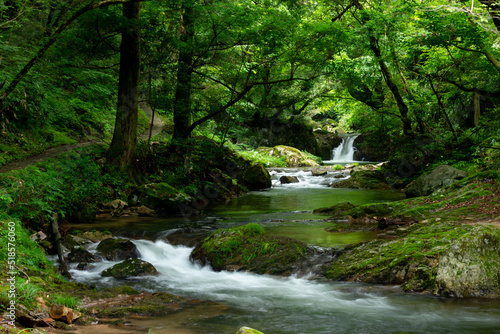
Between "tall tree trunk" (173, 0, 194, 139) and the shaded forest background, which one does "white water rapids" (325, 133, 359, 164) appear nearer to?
the shaded forest background

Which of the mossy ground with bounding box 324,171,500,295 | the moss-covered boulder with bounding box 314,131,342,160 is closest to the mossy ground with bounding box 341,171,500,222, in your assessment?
the mossy ground with bounding box 324,171,500,295

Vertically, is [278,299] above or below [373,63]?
below

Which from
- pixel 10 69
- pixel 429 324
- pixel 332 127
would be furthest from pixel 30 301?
pixel 332 127

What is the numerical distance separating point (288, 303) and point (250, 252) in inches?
66.1

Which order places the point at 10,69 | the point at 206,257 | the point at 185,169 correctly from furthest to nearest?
the point at 185,169
the point at 10,69
the point at 206,257

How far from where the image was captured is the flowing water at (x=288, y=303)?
3893 millimetres

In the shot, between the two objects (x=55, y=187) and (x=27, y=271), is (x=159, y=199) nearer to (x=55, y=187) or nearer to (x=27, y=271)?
(x=55, y=187)

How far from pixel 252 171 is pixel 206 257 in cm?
1120

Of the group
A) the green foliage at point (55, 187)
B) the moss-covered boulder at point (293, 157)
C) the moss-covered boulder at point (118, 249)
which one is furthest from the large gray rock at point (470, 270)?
the moss-covered boulder at point (293, 157)

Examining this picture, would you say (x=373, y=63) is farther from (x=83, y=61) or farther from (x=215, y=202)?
(x=83, y=61)

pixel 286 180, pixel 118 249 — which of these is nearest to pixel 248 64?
pixel 118 249

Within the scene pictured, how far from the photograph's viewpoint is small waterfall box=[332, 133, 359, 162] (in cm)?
3253

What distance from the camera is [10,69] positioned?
862 centimetres

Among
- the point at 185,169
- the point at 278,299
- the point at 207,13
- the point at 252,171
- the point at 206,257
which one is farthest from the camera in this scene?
the point at 252,171
